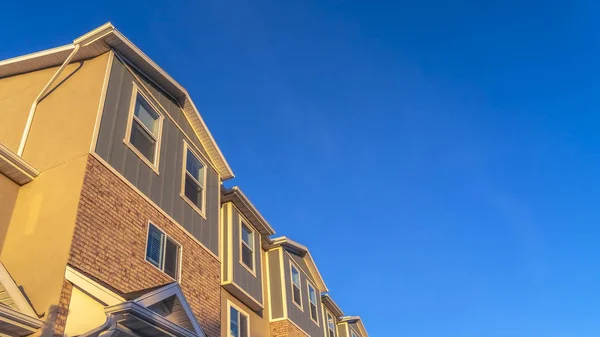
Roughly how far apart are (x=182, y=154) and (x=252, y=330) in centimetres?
570

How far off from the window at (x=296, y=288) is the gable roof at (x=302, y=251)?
0.87 metres

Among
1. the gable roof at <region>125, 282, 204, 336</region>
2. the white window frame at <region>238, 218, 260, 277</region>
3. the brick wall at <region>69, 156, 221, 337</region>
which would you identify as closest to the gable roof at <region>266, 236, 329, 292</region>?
the white window frame at <region>238, 218, 260, 277</region>

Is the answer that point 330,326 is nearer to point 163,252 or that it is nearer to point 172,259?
point 172,259

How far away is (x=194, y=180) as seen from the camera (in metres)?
13.5

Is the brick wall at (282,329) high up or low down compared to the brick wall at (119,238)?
up

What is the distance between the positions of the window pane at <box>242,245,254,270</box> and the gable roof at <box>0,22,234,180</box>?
8.44 feet

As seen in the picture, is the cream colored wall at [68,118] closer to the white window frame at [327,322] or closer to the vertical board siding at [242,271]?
the vertical board siding at [242,271]

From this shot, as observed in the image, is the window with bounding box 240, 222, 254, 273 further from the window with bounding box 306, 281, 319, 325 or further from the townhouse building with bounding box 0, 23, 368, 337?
the window with bounding box 306, 281, 319, 325

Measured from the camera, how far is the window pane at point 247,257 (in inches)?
623

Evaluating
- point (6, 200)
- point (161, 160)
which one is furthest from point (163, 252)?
point (6, 200)

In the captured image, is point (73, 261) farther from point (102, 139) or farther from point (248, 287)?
point (248, 287)

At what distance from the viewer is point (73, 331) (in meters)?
7.73

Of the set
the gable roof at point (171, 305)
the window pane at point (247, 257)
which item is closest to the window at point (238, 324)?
the window pane at point (247, 257)

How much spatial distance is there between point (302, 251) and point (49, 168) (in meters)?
12.3
